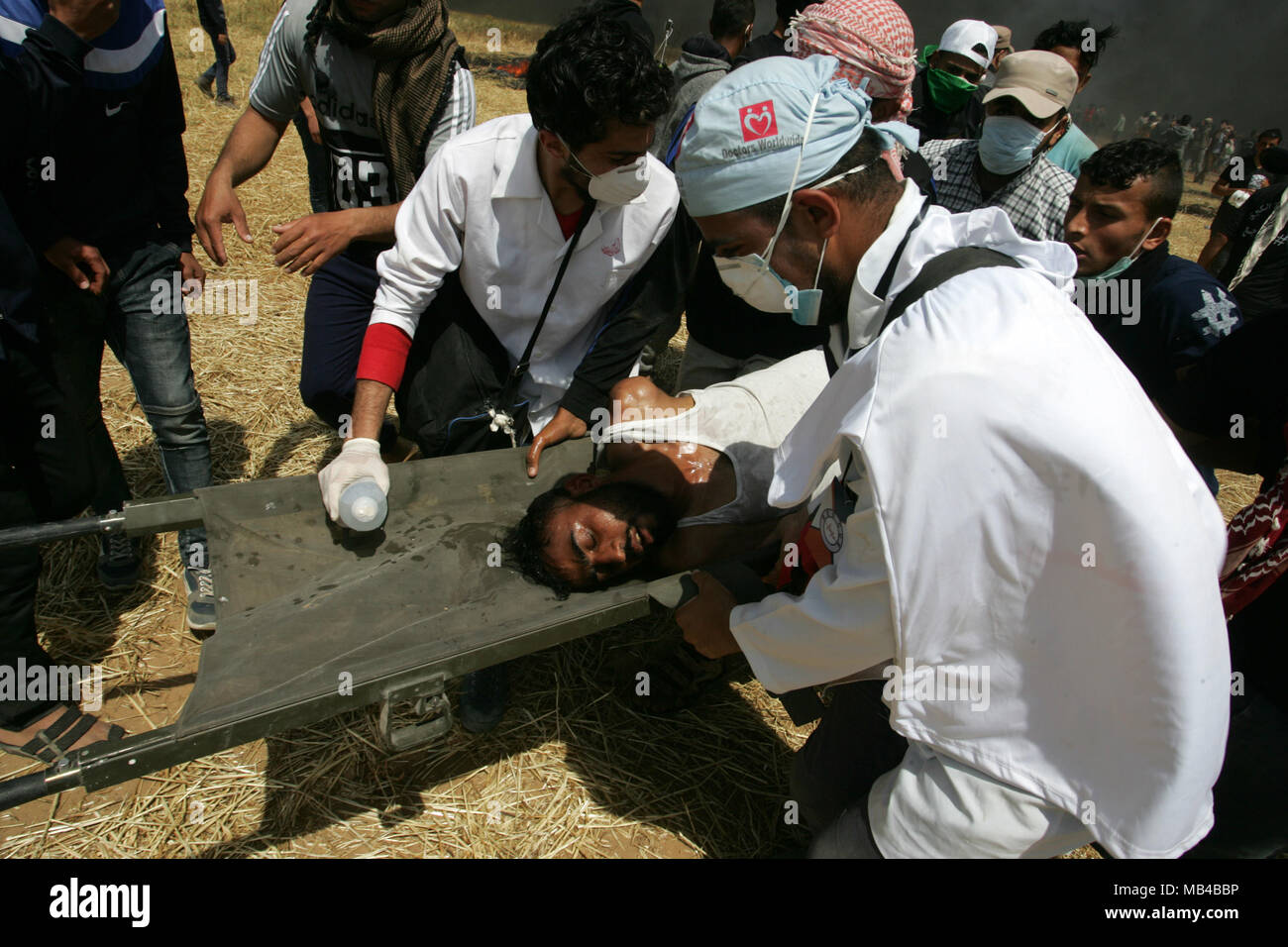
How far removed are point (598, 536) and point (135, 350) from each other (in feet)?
5.76

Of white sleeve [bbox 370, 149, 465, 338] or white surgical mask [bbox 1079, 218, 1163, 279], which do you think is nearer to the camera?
white sleeve [bbox 370, 149, 465, 338]

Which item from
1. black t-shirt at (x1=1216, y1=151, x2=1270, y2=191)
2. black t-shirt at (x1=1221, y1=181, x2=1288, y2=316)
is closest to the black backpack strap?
black t-shirt at (x1=1221, y1=181, x2=1288, y2=316)

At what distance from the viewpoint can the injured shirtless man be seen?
9.32 ft

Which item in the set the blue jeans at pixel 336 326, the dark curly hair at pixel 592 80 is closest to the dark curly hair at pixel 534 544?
the blue jeans at pixel 336 326

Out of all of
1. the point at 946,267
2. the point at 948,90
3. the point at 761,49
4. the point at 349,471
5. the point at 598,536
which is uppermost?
the point at 761,49

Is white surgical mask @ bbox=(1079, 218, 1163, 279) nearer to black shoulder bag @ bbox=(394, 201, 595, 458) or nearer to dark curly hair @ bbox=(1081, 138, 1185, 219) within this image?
dark curly hair @ bbox=(1081, 138, 1185, 219)

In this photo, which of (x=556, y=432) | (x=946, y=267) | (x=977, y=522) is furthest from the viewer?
(x=556, y=432)

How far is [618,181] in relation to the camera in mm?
2408

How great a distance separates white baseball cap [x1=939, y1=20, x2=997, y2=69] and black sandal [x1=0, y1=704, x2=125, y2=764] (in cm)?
491

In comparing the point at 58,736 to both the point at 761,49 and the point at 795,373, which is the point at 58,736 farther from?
the point at 761,49

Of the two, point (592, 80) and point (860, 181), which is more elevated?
point (592, 80)

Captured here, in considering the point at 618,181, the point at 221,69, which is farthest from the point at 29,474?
the point at 221,69
